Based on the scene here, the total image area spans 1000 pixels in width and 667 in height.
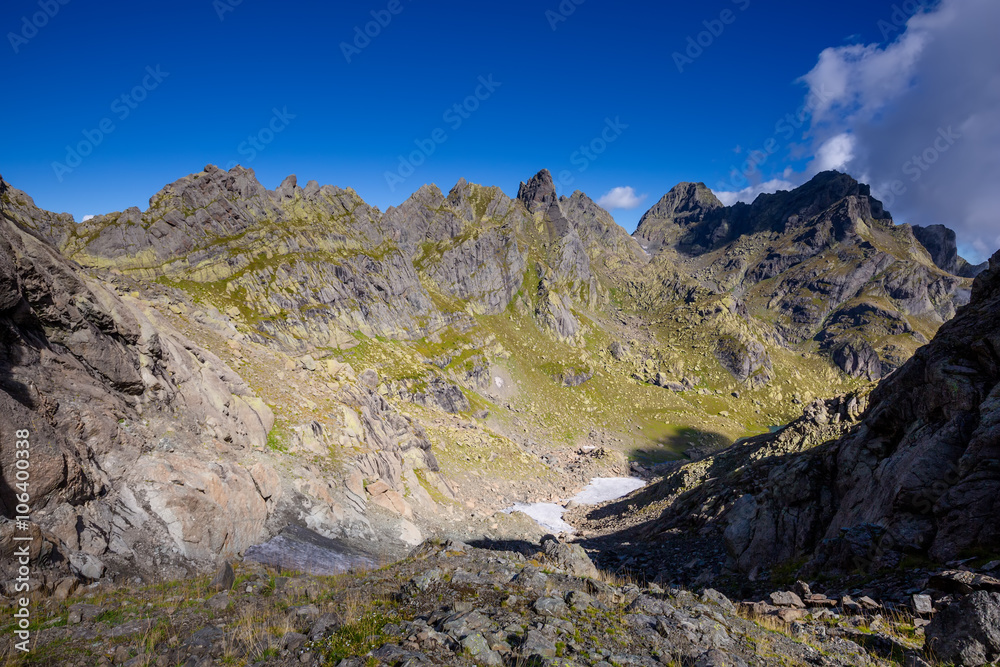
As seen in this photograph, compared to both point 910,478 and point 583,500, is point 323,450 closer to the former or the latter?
point 910,478

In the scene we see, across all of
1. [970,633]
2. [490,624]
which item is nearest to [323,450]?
[490,624]

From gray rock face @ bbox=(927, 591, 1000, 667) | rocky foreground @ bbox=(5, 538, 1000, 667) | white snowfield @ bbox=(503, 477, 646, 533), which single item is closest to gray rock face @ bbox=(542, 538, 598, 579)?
rocky foreground @ bbox=(5, 538, 1000, 667)

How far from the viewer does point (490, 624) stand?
8.81m

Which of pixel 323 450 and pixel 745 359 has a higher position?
pixel 745 359

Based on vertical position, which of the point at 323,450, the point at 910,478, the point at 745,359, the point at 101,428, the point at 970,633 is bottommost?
the point at 970,633

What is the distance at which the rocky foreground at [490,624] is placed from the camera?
7668 mm

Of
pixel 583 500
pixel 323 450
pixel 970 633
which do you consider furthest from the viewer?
pixel 583 500

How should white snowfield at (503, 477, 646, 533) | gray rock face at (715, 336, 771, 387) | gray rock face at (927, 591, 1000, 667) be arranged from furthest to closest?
gray rock face at (715, 336, 771, 387), white snowfield at (503, 477, 646, 533), gray rock face at (927, 591, 1000, 667)

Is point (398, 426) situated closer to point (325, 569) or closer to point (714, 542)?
point (325, 569)

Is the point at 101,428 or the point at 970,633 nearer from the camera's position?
the point at 970,633

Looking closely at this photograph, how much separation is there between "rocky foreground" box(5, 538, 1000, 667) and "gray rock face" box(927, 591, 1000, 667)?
0.08 feet

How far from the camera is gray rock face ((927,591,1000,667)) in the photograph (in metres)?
A: 7.57

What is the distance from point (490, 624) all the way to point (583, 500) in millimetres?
69105

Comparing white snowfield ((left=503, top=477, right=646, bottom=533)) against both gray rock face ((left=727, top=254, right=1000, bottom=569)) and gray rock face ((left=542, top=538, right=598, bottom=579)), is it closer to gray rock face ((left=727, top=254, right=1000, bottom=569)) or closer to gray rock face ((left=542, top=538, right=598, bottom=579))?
gray rock face ((left=727, top=254, right=1000, bottom=569))
